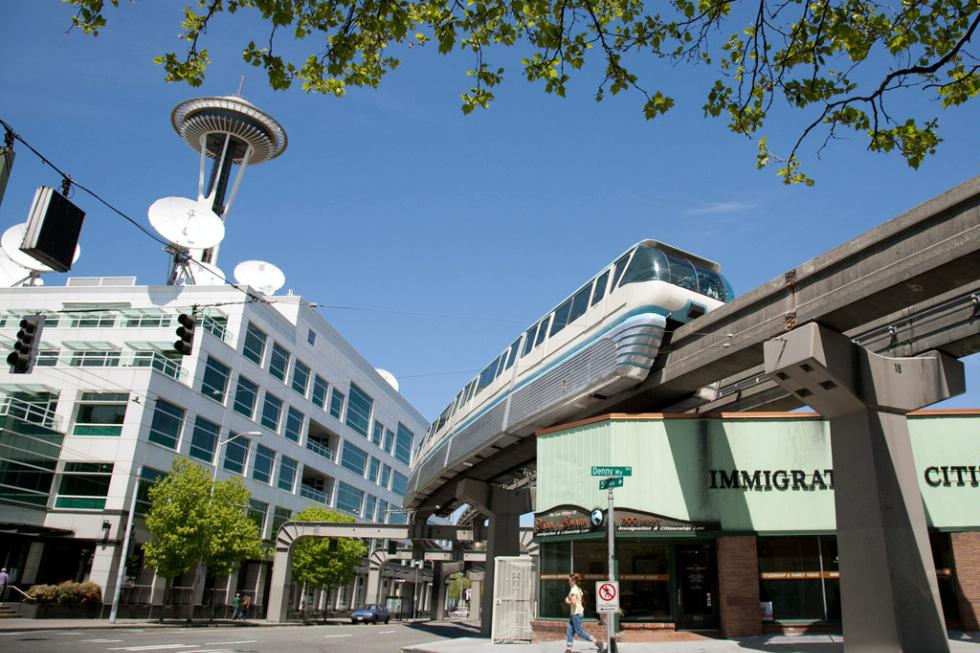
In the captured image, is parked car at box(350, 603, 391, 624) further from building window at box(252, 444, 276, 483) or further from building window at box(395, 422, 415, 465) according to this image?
building window at box(395, 422, 415, 465)

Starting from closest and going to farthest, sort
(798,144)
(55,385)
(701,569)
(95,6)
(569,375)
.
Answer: (95,6), (798,144), (701,569), (569,375), (55,385)

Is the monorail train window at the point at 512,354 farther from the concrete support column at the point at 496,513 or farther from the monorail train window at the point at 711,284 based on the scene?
the monorail train window at the point at 711,284

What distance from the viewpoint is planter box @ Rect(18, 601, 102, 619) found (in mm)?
31125

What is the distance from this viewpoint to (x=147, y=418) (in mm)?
42562

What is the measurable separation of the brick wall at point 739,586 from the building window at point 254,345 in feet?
135

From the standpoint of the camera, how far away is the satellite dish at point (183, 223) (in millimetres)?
53719

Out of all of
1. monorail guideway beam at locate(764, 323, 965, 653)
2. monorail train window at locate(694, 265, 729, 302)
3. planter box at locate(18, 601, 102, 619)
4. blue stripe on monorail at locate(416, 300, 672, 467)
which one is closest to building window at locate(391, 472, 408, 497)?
planter box at locate(18, 601, 102, 619)

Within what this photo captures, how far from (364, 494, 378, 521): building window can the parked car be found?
66.9 feet

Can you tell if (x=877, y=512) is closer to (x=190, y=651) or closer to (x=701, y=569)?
(x=701, y=569)

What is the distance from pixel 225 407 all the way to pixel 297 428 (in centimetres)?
1111

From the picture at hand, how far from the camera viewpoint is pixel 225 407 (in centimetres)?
5028

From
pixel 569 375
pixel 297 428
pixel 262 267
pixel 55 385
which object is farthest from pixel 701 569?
pixel 262 267

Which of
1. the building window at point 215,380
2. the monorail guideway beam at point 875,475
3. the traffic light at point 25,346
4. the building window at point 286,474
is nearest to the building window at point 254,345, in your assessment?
the building window at point 215,380

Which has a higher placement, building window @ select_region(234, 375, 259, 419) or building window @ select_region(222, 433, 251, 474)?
building window @ select_region(234, 375, 259, 419)
